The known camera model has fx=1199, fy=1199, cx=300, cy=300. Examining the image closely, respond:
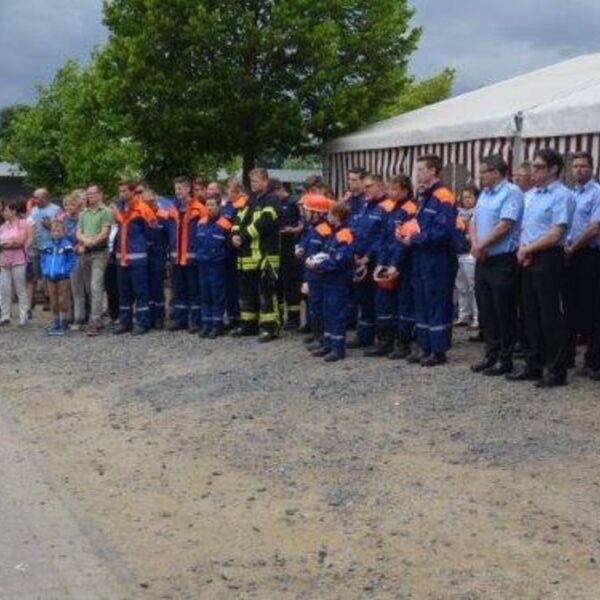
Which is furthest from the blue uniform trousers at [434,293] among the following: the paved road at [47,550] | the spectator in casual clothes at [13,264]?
the spectator in casual clothes at [13,264]

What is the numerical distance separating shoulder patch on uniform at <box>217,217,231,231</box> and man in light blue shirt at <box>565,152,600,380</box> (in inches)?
188

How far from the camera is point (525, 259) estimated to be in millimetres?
9969

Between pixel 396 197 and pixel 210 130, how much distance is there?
30.4 ft

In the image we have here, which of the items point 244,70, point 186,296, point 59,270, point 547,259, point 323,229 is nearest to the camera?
point 547,259

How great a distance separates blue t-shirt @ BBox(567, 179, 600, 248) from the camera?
33.1 ft

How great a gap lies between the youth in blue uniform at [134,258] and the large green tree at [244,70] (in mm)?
5914

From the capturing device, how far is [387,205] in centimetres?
1202

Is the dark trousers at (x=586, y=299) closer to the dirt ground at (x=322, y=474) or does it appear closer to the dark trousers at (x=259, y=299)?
the dirt ground at (x=322, y=474)

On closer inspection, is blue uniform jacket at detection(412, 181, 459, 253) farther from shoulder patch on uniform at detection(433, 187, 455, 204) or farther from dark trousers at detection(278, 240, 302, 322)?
dark trousers at detection(278, 240, 302, 322)

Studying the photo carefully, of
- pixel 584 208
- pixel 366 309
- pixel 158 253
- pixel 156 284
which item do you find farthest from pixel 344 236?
pixel 156 284

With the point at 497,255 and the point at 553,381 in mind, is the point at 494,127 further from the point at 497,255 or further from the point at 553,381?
the point at 553,381

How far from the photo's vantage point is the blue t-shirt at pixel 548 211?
9.69 meters

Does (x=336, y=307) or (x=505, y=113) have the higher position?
(x=505, y=113)

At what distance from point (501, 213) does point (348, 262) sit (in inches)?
85.4
